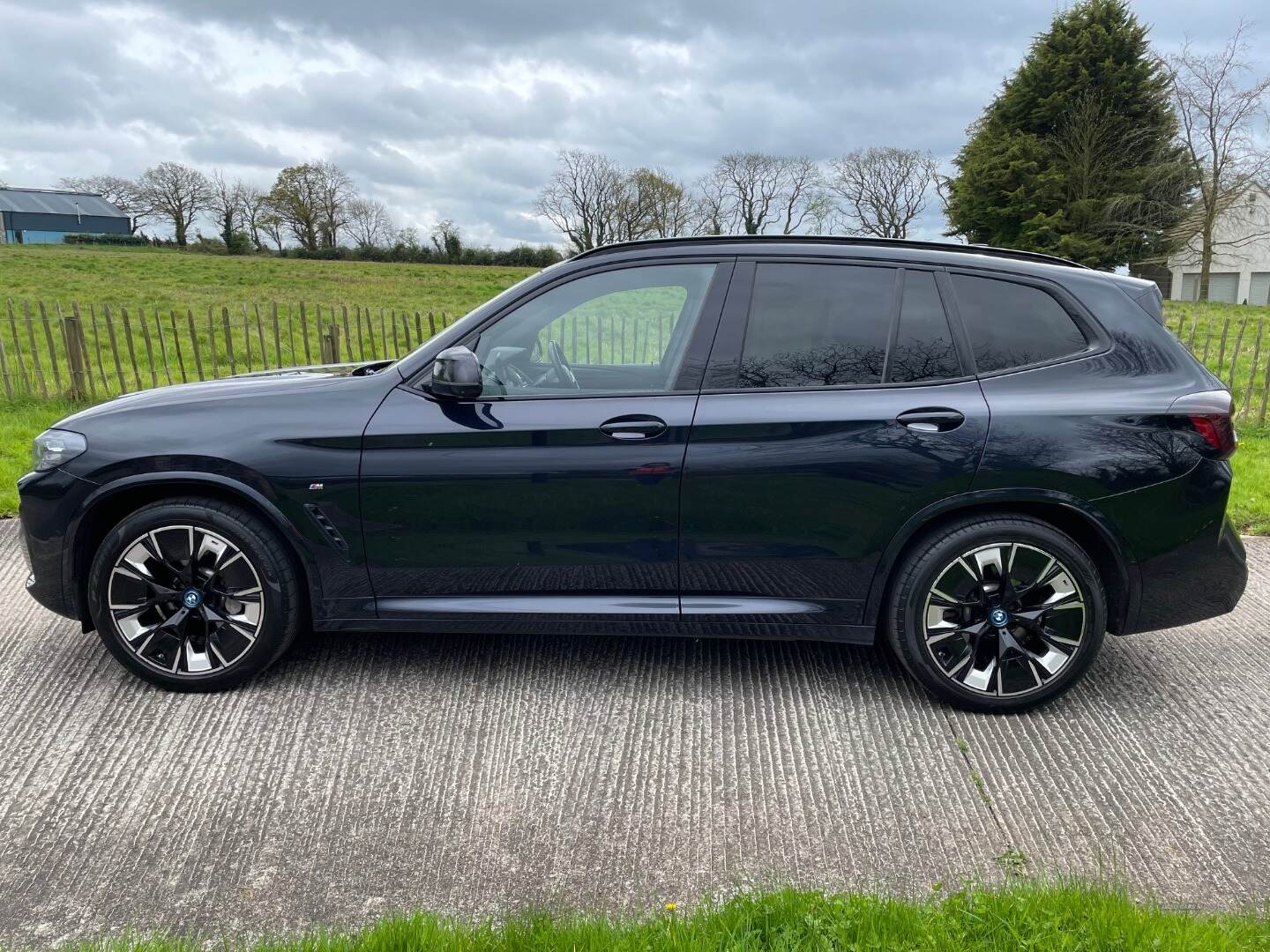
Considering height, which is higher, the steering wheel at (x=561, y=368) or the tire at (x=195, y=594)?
the steering wheel at (x=561, y=368)

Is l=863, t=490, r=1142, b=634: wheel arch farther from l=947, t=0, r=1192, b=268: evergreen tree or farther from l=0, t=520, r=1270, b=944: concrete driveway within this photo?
l=947, t=0, r=1192, b=268: evergreen tree

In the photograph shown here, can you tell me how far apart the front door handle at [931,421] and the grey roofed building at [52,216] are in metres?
102

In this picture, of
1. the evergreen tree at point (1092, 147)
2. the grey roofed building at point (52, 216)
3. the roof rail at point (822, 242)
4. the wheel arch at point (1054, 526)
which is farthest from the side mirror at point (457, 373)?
the grey roofed building at point (52, 216)

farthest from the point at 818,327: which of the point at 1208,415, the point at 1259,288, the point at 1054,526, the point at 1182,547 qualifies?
the point at 1259,288

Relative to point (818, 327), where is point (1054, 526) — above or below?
below

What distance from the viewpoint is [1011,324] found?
3352 mm

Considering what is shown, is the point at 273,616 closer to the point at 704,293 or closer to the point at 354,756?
the point at 354,756

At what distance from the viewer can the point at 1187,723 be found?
341cm

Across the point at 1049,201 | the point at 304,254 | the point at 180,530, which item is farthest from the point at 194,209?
the point at 180,530

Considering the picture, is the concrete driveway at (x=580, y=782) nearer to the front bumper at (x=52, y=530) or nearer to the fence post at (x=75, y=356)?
the front bumper at (x=52, y=530)

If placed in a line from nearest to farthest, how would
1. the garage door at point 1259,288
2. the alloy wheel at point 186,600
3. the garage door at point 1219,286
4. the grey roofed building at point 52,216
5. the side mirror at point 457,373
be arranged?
the side mirror at point 457,373
the alloy wheel at point 186,600
the garage door at point 1259,288
the garage door at point 1219,286
the grey roofed building at point 52,216

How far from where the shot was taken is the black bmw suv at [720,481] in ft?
10.6

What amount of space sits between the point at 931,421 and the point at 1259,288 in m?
52.1

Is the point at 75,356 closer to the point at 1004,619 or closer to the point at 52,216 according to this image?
the point at 1004,619
